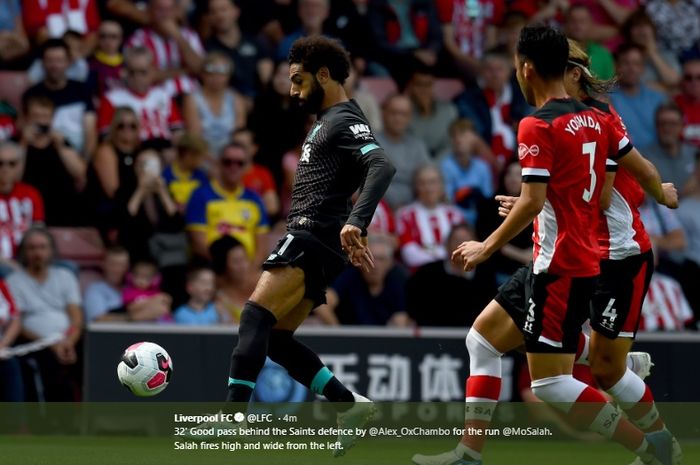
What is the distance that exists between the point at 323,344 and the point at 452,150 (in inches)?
157

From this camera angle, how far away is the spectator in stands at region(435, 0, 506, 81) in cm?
1670

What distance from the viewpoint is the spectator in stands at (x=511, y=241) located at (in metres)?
13.5

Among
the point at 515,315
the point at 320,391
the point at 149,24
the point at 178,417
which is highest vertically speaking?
the point at 149,24

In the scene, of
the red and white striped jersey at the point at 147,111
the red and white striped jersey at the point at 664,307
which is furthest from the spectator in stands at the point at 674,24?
the red and white striped jersey at the point at 147,111

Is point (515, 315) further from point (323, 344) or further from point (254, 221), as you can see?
point (254, 221)

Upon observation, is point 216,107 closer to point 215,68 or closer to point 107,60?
point 215,68

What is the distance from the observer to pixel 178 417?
10586mm

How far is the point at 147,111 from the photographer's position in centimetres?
1433

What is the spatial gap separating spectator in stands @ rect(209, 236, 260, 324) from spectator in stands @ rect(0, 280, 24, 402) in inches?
74.0

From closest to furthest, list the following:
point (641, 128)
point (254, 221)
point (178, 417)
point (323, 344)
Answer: point (178, 417), point (323, 344), point (254, 221), point (641, 128)

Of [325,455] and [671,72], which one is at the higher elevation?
[671,72]

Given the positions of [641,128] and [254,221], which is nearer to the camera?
[254,221]

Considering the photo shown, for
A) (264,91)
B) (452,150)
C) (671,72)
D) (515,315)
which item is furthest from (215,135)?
(515,315)

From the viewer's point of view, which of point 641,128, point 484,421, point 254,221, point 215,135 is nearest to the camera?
point 484,421
